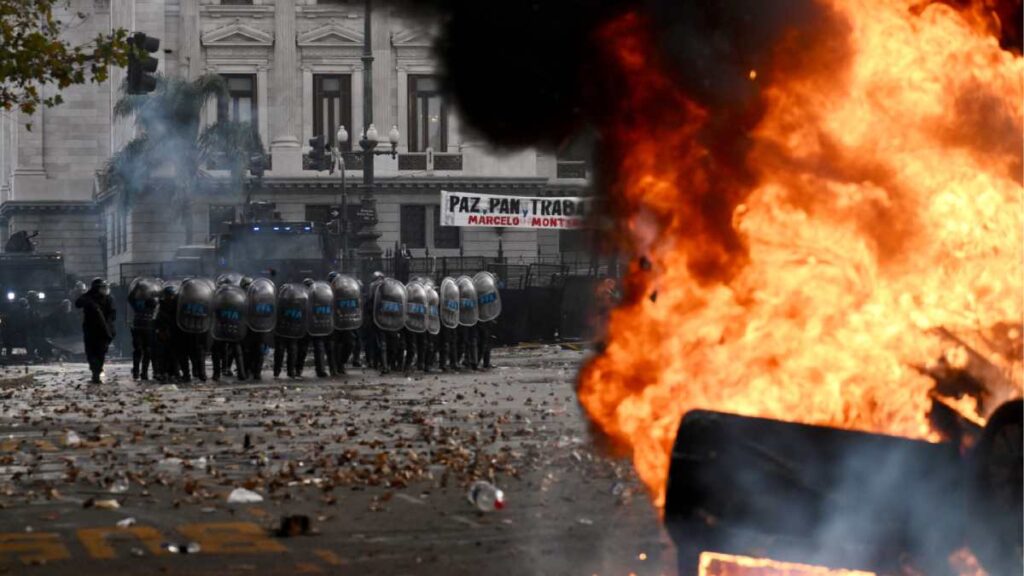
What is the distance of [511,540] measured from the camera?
9.06 meters

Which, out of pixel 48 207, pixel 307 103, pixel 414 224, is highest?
pixel 307 103

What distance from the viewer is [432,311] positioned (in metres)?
28.9

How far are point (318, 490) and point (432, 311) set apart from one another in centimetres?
1742

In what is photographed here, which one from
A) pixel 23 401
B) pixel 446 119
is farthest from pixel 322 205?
pixel 446 119

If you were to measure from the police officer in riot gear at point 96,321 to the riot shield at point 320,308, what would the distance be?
3303 mm

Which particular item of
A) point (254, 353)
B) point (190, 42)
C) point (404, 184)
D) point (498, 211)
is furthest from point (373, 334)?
point (190, 42)

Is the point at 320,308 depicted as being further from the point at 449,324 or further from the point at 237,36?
the point at 237,36

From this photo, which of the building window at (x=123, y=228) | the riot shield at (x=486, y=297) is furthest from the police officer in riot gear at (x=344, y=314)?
the building window at (x=123, y=228)

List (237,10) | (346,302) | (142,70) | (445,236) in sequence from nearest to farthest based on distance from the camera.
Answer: (142,70)
(346,302)
(237,10)
(445,236)

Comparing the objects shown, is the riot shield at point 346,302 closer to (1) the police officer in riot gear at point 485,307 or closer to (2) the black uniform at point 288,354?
(2) the black uniform at point 288,354

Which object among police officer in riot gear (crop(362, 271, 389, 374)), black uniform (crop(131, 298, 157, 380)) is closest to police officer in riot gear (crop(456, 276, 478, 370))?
police officer in riot gear (crop(362, 271, 389, 374))

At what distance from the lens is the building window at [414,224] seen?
194 ft

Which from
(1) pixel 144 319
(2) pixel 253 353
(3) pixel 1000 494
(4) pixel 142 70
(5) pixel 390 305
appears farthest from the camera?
(5) pixel 390 305

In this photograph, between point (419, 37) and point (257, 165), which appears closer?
point (419, 37)
